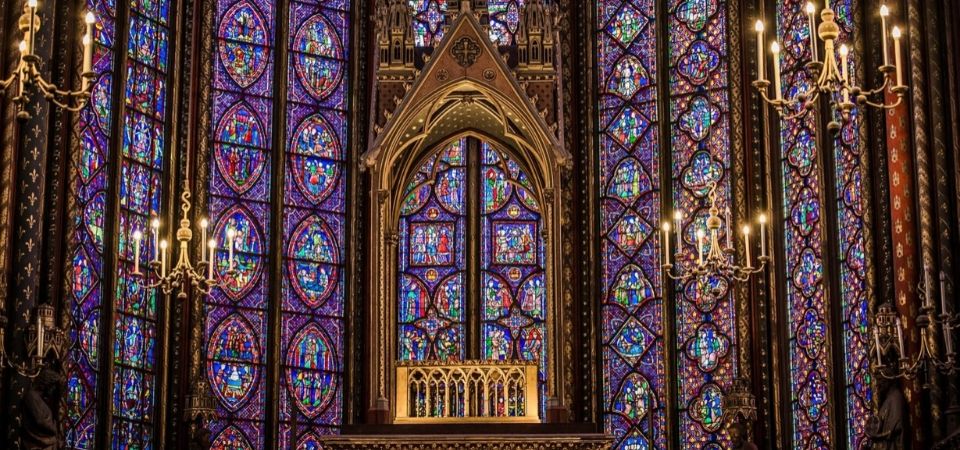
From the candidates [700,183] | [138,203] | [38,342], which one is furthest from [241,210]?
[38,342]

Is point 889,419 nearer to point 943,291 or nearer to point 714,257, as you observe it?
point 943,291

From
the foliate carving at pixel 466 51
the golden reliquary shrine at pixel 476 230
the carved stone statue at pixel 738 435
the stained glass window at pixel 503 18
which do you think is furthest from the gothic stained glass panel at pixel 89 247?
the carved stone statue at pixel 738 435

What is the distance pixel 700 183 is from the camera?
2228 centimetres

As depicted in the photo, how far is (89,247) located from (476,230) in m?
5.40

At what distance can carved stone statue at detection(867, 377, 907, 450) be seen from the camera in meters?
16.6

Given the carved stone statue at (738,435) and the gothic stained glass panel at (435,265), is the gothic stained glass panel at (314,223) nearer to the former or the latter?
the gothic stained glass panel at (435,265)

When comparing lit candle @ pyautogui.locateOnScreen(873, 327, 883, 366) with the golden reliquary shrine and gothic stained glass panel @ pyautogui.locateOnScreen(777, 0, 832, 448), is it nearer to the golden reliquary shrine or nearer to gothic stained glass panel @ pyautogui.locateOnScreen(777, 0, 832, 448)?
the golden reliquary shrine

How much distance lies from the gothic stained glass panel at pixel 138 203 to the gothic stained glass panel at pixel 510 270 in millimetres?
4372

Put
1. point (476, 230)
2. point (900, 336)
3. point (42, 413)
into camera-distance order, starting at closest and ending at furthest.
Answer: point (900, 336) → point (42, 413) → point (476, 230)

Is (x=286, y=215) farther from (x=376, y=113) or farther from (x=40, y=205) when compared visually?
(x=40, y=205)

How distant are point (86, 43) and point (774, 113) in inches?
471

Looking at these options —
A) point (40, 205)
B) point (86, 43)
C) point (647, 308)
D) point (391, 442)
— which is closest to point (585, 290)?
point (647, 308)

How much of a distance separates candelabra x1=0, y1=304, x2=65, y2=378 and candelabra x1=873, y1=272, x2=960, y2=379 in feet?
26.3

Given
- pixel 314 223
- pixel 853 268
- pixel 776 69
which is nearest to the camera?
pixel 776 69
